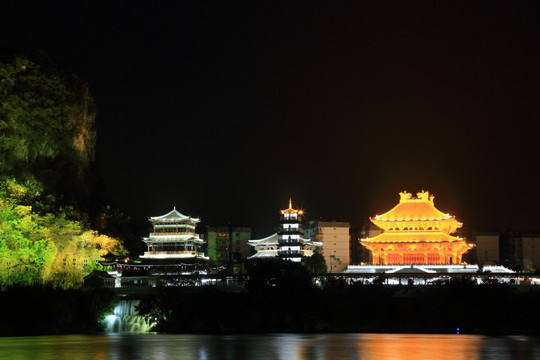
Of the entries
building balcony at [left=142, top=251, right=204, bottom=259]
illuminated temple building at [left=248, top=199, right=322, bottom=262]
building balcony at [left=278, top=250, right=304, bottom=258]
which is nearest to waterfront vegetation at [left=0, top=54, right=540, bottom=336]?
building balcony at [left=278, top=250, right=304, bottom=258]

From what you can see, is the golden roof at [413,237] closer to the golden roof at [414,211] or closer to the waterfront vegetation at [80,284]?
the golden roof at [414,211]

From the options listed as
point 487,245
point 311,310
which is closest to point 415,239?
point 311,310

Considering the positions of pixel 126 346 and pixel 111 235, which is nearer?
Answer: pixel 126 346

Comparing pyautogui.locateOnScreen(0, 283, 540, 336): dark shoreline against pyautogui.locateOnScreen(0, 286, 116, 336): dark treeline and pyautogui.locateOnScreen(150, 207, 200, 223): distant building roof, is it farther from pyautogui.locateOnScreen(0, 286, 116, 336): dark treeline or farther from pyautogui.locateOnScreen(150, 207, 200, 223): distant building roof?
pyautogui.locateOnScreen(150, 207, 200, 223): distant building roof

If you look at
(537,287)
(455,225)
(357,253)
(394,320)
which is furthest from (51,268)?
(357,253)

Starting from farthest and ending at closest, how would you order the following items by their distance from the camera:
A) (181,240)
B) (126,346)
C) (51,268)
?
(181,240)
(51,268)
(126,346)

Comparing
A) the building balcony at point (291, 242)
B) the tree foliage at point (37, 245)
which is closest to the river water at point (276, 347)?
the tree foliage at point (37, 245)

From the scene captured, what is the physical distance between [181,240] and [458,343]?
47.6 m

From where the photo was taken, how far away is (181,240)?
76.2 metres

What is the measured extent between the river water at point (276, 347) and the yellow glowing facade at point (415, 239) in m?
31.5

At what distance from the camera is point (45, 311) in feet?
127

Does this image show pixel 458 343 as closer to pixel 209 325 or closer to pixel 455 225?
pixel 209 325

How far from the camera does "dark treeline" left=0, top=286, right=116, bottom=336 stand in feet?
124

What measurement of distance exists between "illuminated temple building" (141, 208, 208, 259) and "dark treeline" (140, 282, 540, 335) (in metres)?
33.3
